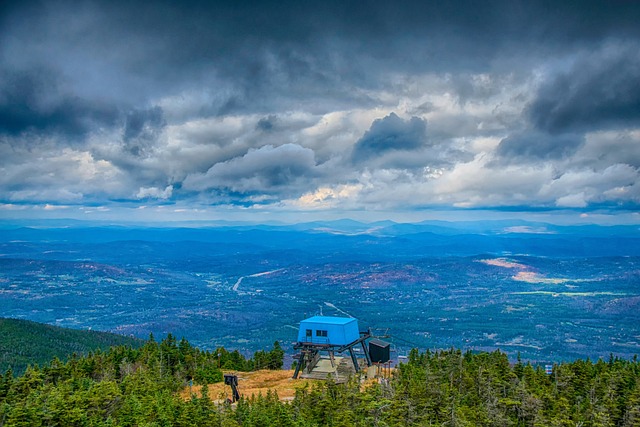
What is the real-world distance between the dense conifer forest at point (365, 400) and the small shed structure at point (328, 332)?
723 centimetres

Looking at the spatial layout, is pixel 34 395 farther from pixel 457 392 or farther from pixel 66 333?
pixel 66 333

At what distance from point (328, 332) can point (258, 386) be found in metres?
9.89

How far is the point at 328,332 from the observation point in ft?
193

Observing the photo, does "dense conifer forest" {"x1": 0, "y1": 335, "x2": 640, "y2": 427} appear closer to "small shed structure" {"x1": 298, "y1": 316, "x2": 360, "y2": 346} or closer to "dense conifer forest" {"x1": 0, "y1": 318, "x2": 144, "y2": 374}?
"small shed structure" {"x1": 298, "y1": 316, "x2": 360, "y2": 346}

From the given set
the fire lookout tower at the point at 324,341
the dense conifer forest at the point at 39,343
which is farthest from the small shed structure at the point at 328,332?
the dense conifer forest at the point at 39,343

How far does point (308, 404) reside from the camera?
43.2m

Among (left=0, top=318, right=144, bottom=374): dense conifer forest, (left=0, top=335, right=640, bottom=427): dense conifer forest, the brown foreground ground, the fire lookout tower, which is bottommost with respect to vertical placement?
(left=0, top=318, right=144, bottom=374): dense conifer forest

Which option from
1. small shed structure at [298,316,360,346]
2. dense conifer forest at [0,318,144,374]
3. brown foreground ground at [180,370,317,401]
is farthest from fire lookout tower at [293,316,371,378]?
dense conifer forest at [0,318,144,374]

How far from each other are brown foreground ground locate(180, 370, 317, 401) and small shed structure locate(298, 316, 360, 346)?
191 inches

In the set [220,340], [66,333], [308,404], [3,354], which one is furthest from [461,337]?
[308,404]

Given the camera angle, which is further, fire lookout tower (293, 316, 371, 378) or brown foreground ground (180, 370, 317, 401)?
fire lookout tower (293, 316, 371, 378)

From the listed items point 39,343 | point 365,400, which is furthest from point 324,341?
point 39,343

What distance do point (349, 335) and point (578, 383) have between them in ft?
81.6

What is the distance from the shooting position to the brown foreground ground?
51412mm
